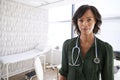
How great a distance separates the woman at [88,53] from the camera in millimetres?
822

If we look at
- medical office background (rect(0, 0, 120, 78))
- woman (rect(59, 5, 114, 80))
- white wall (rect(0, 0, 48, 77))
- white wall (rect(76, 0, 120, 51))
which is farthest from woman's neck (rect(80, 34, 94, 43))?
white wall (rect(0, 0, 48, 77))

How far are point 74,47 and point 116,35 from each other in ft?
8.79

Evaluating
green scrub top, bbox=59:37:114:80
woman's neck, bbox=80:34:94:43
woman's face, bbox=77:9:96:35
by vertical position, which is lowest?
green scrub top, bbox=59:37:114:80

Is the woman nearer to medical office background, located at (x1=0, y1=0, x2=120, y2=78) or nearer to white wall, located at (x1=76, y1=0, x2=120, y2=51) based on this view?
medical office background, located at (x1=0, y1=0, x2=120, y2=78)

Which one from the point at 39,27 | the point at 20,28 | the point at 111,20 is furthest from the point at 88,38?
the point at 39,27

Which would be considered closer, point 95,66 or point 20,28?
point 95,66

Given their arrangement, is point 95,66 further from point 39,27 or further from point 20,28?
point 39,27

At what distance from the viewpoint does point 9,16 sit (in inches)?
129

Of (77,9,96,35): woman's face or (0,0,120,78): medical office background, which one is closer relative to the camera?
(77,9,96,35): woman's face

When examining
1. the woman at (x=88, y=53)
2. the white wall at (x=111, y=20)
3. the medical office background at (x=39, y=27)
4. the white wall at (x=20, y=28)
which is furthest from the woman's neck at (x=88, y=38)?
the white wall at (x=20, y=28)

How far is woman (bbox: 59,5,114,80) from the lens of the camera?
0.82 m

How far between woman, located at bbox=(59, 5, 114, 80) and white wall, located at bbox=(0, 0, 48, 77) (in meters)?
2.80

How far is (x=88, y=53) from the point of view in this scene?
0.88 metres

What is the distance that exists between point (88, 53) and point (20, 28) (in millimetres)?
3118
